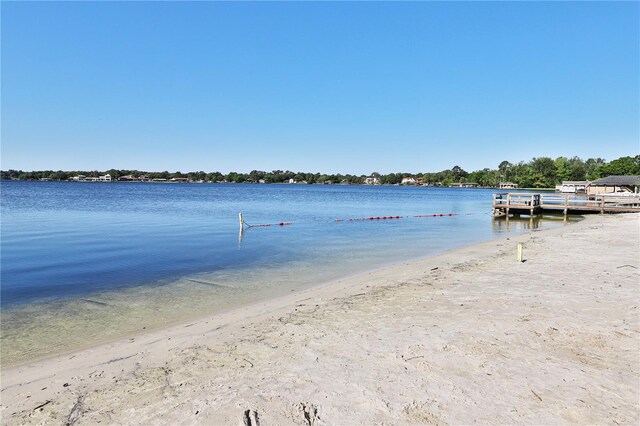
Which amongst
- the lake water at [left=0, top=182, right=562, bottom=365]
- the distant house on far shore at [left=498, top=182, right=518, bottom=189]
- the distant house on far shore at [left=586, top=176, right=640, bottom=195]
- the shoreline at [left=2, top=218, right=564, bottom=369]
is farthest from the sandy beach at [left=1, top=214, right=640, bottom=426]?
the distant house on far shore at [left=498, top=182, right=518, bottom=189]

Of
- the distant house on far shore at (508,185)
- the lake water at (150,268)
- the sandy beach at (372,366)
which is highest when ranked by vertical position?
the distant house on far shore at (508,185)

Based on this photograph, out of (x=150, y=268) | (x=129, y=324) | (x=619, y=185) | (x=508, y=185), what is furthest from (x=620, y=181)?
(x=508, y=185)

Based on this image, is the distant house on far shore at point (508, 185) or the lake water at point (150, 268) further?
the distant house on far shore at point (508, 185)

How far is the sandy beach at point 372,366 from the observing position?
4.05m

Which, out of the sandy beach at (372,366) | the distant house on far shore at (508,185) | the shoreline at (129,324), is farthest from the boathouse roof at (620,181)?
the distant house on far shore at (508,185)

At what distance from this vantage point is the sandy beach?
405 centimetres

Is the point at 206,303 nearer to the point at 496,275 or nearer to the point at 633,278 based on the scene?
the point at 496,275

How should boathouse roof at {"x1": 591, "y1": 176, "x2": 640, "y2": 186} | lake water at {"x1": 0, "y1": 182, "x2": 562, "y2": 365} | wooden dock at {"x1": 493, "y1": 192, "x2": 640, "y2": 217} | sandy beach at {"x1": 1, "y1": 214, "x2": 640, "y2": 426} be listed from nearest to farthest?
sandy beach at {"x1": 1, "y1": 214, "x2": 640, "y2": 426} → lake water at {"x1": 0, "y1": 182, "x2": 562, "y2": 365} → wooden dock at {"x1": 493, "y1": 192, "x2": 640, "y2": 217} → boathouse roof at {"x1": 591, "y1": 176, "x2": 640, "y2": 186}

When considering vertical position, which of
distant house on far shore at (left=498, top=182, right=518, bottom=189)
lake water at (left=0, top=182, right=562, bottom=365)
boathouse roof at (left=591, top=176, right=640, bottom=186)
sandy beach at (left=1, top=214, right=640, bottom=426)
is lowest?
lake water at (left=0, top=182, right=562, bottom=365)

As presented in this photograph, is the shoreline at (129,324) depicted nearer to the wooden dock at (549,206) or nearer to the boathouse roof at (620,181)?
the wooden dock at (549,206)

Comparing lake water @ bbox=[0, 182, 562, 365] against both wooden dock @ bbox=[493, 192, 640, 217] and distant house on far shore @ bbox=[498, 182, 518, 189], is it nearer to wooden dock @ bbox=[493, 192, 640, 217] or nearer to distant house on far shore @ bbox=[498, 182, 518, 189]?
wooden dock @ bbox=[493, 192, 640, 217]

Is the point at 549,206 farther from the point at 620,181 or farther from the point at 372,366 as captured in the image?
the point at 372,366

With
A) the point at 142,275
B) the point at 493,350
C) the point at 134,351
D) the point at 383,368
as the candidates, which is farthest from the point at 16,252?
the point at 493,350

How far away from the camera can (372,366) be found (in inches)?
199
